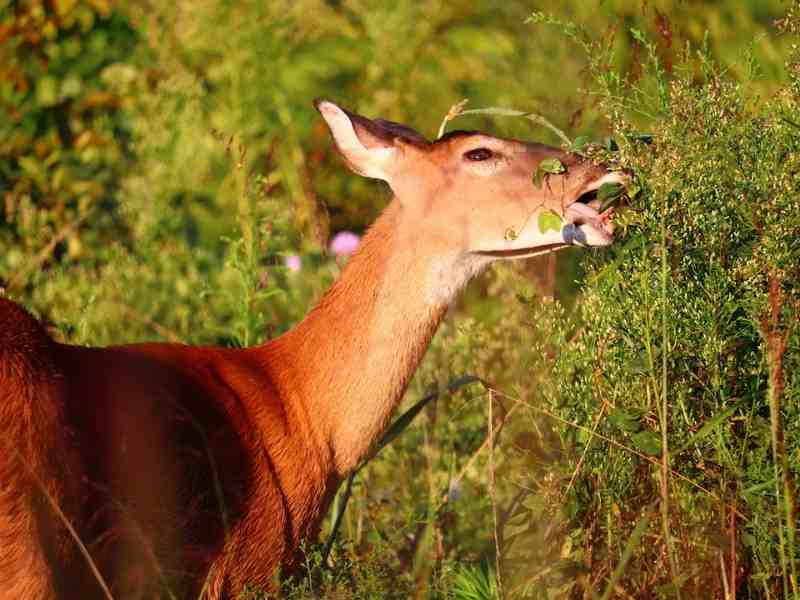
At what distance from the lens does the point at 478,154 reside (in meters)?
4.51

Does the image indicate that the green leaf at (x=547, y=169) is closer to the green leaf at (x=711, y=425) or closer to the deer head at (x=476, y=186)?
the deer head at (x=476, y=186)

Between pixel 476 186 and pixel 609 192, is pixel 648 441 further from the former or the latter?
pixel 476 186

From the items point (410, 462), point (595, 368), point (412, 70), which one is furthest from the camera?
point (412, 70)

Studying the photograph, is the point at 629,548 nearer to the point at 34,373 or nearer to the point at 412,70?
the point at 34,373

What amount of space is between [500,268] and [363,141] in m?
1.38

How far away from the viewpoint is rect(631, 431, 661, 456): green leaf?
378 centimetres

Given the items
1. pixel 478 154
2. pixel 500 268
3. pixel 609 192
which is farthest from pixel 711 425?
pixel 500 268

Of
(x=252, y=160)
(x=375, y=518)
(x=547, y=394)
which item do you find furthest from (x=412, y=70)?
(x=547, y=394)

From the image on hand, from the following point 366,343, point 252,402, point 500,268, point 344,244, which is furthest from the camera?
point 344,244

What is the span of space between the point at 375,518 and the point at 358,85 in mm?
4144

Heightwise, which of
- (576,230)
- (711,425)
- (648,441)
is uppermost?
(576,230)

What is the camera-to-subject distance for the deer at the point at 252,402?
3.55 m

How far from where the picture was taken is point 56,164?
23.3ft

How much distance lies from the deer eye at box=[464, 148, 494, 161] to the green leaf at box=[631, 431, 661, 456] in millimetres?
1061
